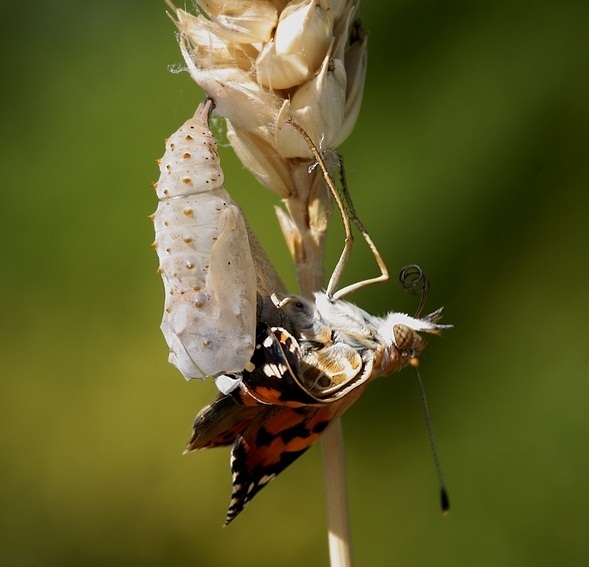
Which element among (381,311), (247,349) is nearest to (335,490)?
(247,349)

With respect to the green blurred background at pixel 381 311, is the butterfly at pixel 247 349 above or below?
above

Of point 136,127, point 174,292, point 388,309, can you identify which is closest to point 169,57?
point 136,127

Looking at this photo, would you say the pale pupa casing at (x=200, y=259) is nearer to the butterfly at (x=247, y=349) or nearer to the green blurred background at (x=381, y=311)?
the butterfly at (x=247, y=349)

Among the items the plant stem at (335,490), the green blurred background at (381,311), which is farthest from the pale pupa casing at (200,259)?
the green blurred background at (381,311)

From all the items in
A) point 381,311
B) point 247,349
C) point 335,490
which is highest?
point 247,349

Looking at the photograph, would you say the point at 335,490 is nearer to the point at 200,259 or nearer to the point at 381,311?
the point at 200,259

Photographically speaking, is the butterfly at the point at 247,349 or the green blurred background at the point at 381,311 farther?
the green blurred background at the point at 381,311
